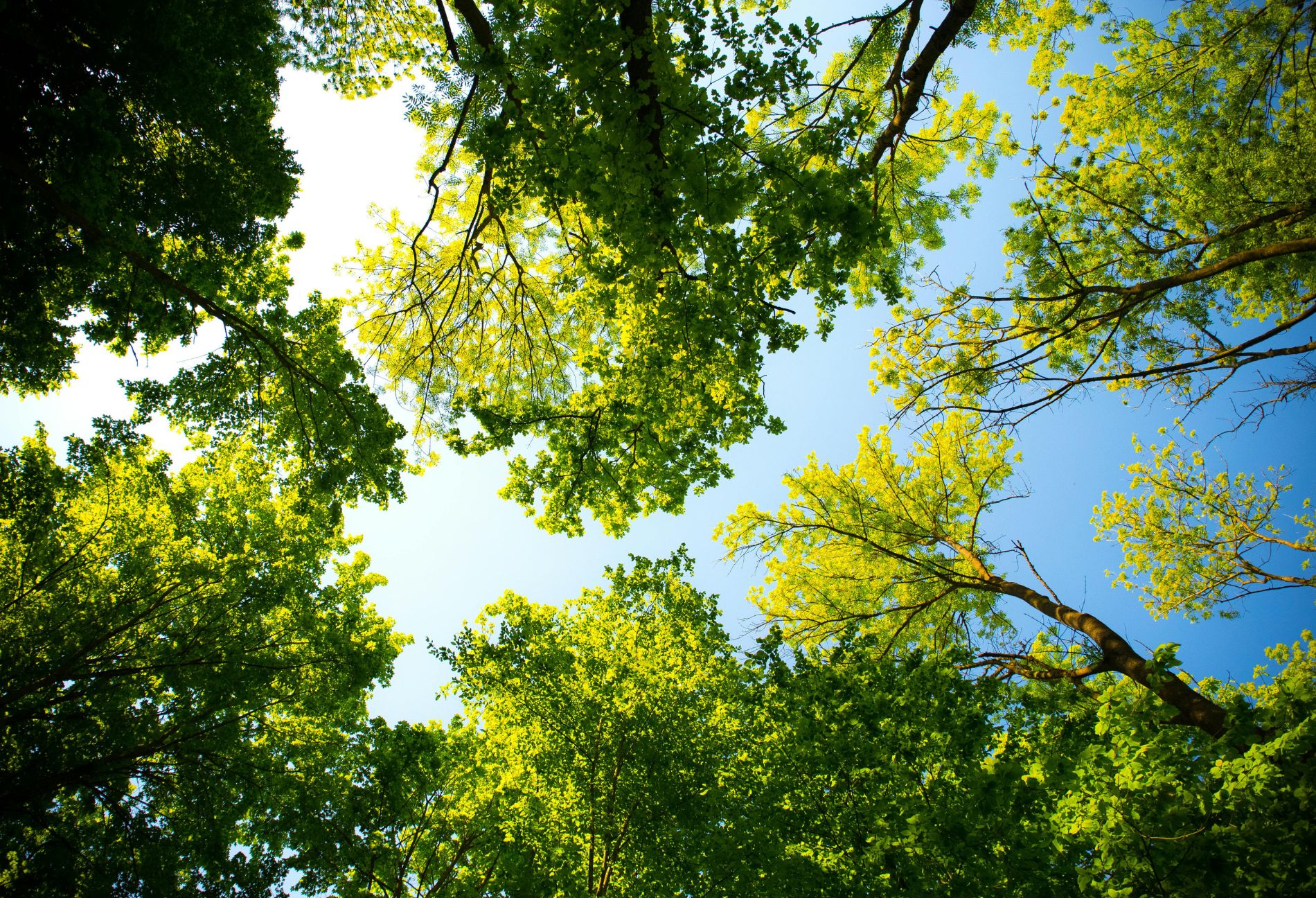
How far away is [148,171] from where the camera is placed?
5.18 m

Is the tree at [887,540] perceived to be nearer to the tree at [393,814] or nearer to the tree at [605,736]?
the tree at [605,736]

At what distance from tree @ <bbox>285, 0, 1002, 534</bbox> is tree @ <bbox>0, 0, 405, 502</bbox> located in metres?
1.64

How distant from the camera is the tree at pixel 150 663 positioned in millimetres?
6062

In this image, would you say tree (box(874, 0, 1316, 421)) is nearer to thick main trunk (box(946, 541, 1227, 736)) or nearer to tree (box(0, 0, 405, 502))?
thick main trunk (box(946, 541, 1227, 736))

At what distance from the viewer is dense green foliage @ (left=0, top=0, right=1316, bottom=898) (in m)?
4.12

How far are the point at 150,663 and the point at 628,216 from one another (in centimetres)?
885

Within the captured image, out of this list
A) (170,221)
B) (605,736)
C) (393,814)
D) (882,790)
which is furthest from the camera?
(605,736)

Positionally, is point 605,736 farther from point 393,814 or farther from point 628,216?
point 628,216

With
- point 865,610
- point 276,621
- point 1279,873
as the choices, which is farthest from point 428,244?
point 1279,873

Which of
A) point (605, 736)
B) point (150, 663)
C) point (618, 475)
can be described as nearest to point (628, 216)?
point (618, 475)

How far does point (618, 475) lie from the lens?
26.3ft

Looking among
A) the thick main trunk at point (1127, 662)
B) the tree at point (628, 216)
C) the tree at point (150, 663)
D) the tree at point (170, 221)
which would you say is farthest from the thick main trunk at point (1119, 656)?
the tree at point (150, 663)

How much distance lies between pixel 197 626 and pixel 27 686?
69.8 inches

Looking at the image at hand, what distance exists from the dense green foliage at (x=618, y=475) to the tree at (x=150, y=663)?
66mm
